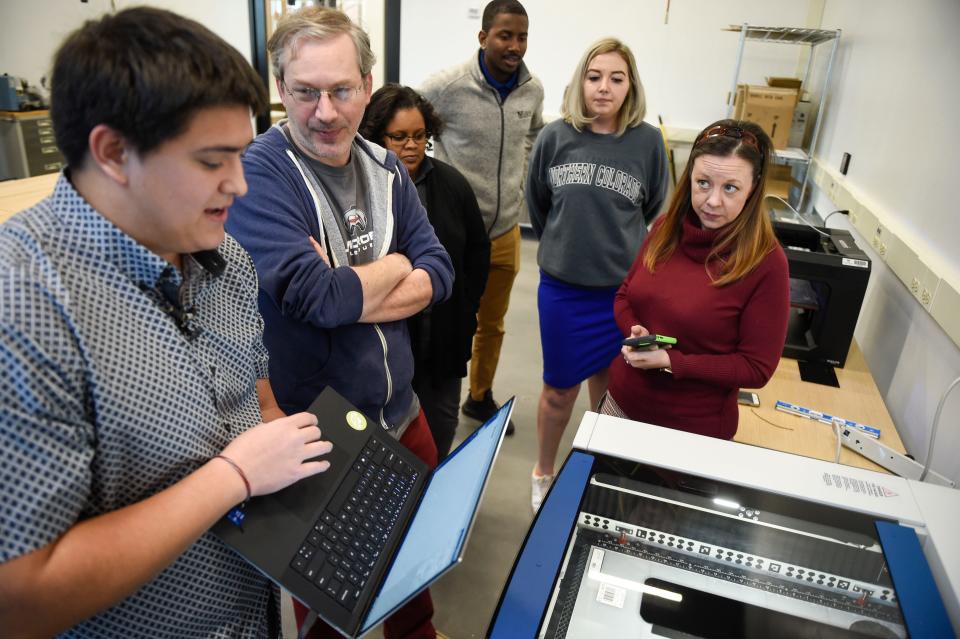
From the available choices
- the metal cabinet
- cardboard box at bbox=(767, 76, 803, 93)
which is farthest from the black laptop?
cardboard box at bbox=(767, 76, 803, 93)

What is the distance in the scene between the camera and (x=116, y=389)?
1.96ft

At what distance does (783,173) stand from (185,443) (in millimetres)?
4518

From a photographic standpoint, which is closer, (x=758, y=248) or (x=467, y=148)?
(x=758, y=248)

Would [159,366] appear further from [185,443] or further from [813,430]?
[813,430]

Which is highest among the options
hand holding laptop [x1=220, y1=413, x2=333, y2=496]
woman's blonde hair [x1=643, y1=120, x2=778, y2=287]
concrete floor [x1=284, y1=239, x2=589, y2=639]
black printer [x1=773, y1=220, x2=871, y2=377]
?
woman's blonde hair [x1=643, y1=120, x2=778, y2=287]

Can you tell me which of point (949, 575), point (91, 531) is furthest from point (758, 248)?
point (91, 531)

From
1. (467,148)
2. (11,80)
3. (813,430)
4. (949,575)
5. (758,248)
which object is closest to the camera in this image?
(949,575)

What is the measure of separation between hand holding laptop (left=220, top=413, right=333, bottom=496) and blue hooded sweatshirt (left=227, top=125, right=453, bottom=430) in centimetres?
40

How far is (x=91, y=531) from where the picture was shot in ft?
1.88

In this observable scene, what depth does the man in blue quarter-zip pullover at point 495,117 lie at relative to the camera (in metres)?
2.30

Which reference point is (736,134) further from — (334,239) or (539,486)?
(539,486)

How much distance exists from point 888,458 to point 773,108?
310cm

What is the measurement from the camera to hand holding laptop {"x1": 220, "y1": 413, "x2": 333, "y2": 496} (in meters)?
0.68

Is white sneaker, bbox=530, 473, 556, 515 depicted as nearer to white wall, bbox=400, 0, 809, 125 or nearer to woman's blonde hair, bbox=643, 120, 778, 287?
woman's blonde hair, bbox=643, 120, 778, 287
